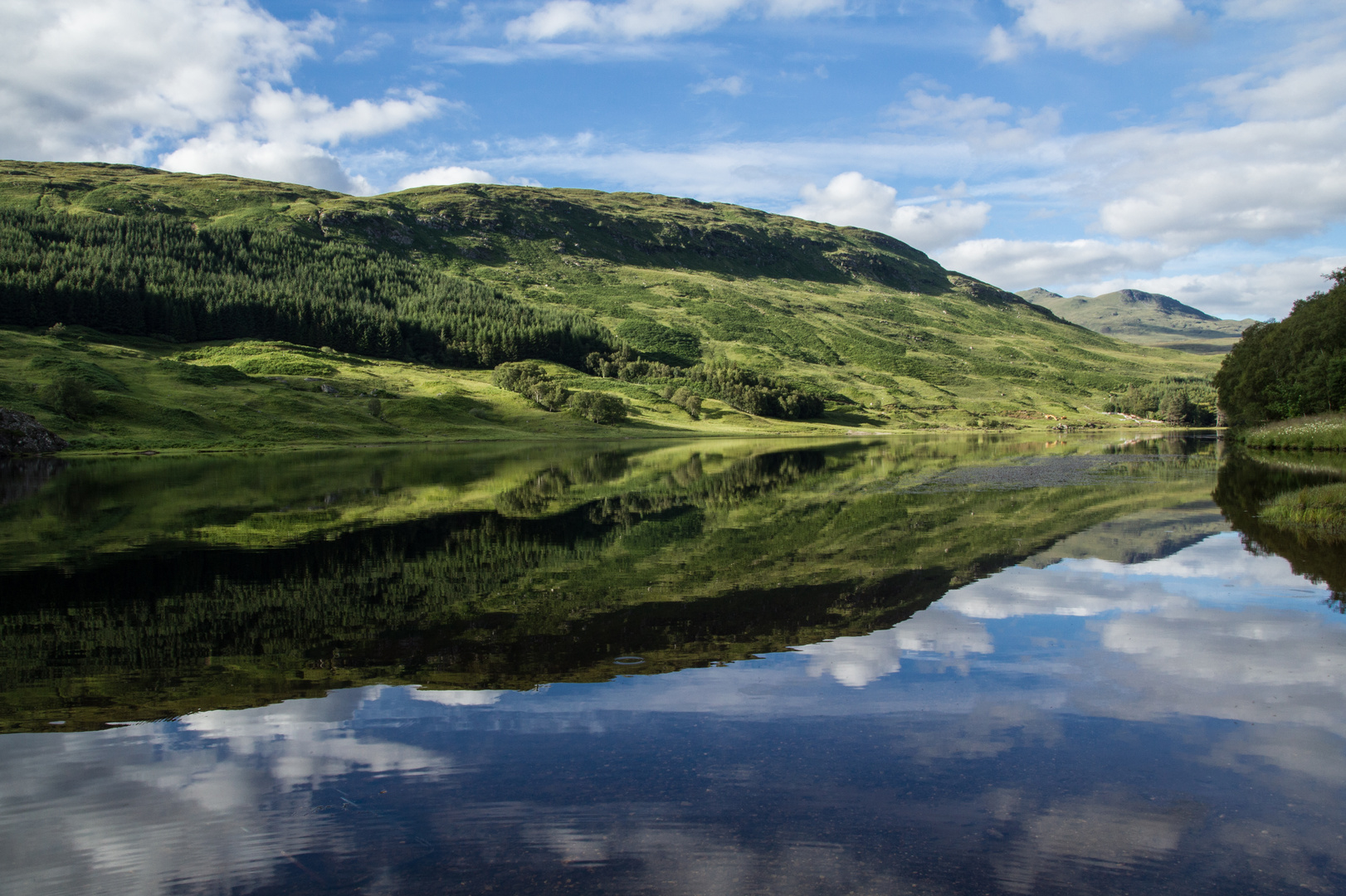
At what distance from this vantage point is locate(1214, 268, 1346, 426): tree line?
68.5m

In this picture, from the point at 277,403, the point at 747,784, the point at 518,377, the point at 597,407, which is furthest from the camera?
the point at 518,377

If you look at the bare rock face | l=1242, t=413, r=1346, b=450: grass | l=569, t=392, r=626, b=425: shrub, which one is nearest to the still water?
l=1242, t=413, r=1346, b=450: grass

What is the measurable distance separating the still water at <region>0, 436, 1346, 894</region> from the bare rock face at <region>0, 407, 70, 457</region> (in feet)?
208

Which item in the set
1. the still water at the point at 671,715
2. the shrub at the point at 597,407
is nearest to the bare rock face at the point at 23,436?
the still water at the point at 671,715

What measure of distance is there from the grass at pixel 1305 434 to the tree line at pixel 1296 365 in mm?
1688

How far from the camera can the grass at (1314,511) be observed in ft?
94.6

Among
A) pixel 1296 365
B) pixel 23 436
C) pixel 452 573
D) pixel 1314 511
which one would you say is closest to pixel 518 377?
pixel 23 436

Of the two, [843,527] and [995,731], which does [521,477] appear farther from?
[995,731]

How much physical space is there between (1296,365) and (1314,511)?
5697 cm

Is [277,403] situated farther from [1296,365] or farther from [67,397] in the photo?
[1296,365]

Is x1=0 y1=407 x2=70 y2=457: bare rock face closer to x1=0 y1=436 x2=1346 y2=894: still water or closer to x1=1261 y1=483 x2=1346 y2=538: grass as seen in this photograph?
x1=0 y1=436 x2=1346 y2=894: still water

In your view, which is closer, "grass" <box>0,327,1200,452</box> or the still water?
the still water

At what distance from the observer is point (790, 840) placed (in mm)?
8508

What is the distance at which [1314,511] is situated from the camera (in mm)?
30438
